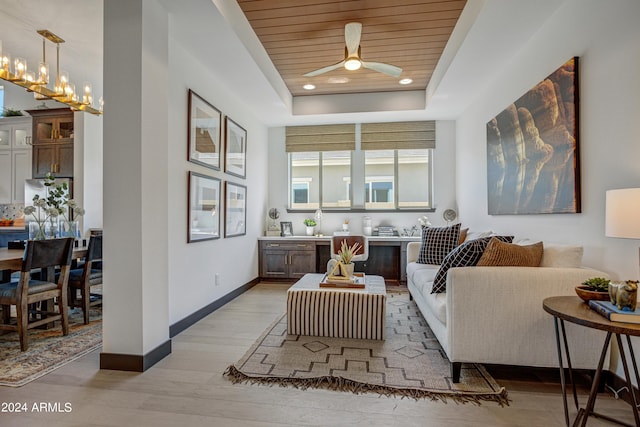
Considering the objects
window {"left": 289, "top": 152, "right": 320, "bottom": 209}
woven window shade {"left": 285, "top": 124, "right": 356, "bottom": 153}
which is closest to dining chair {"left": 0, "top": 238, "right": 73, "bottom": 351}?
window {"left": 289, "top": 152, "right": 320, "bottom": 209}

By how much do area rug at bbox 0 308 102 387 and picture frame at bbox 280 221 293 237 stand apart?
2999 millimetres

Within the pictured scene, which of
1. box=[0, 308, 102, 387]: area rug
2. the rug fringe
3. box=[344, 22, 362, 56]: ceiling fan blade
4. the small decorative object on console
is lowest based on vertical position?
box=[0, 308, 102, 387]: area rug

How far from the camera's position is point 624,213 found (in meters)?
1.55

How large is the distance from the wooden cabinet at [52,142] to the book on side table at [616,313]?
6.85m

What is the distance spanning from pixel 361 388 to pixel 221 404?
33.4 inches

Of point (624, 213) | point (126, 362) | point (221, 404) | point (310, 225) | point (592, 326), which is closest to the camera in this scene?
point (592, 326)

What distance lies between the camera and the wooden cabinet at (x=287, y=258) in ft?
17.6

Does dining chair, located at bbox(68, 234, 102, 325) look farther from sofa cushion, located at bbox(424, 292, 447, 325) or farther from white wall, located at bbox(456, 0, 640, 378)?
white wall, located at bbox(456, 0, 640, 378)

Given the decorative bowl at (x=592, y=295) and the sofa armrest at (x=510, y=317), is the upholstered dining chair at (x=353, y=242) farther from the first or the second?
the decorative bowl at (x=592, y=295)

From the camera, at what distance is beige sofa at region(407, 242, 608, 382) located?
2029 millimetres

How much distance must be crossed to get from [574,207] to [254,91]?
3.58m

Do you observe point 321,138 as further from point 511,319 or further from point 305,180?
point 511,319

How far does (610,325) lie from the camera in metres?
1.40

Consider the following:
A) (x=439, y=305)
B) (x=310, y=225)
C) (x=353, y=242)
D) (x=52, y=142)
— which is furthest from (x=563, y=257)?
(x=52, y=142)
